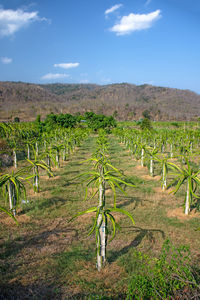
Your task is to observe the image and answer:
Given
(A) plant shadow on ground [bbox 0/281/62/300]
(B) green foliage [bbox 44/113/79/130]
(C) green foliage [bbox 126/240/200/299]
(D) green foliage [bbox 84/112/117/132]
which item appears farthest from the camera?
(B) green foliage [bbox 44/113/79/130]

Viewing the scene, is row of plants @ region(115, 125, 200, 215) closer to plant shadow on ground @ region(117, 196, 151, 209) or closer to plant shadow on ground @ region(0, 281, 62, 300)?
plant shadow on ground @ region(117, 196, 151, 209)

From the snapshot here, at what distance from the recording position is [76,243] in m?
4.76

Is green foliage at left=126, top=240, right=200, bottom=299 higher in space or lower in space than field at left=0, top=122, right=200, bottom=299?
higher

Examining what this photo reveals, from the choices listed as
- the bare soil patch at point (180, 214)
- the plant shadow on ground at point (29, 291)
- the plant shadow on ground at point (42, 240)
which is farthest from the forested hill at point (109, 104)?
the plant shadow on ground at point (29, 291)

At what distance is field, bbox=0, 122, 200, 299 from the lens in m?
3.47

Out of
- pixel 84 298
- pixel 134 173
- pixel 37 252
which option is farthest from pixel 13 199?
pixel 134 173

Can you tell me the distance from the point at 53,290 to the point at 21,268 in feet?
2.95

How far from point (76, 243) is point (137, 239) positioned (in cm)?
149

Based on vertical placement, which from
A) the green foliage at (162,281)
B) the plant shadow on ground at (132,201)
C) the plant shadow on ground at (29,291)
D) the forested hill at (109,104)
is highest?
the forested hill at (109,104)

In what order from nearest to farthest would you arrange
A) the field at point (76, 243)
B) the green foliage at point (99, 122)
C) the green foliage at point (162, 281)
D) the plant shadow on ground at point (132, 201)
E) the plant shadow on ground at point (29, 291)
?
the green foliage at point (162, 281) → the plant shadow on ground at point (29, 291) → the field at point (76, 243) → the plant shadow on ground at point (132, 201) → the green foliage at point (99, 122)

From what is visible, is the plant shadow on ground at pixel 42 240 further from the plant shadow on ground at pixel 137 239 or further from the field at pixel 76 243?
the plant shadow on ground at pixel 137 239

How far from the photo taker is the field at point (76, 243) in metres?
3.47

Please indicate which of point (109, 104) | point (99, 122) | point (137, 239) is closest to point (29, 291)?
point (137, 239)

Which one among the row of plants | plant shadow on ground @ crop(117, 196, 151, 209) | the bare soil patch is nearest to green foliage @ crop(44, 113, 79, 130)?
the row of plants
